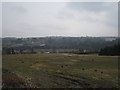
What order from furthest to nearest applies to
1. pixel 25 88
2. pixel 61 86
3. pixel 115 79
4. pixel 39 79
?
pixel 115 79
pixel 39 79
pixel 61 86
pixel 25 88

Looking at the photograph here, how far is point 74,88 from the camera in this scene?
24.8 meters

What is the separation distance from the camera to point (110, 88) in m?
25.8

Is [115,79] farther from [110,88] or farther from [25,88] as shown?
[25,88]

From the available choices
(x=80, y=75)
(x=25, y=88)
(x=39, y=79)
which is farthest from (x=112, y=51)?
(x=25, y=88)

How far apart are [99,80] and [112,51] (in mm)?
52212

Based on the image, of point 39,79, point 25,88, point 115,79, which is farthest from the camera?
point 115,79

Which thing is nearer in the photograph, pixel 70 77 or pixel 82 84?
pixel 82 84

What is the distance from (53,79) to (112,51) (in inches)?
2134

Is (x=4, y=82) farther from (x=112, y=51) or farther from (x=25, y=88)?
(x=112, y=51)

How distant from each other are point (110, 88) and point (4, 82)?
10.5 m

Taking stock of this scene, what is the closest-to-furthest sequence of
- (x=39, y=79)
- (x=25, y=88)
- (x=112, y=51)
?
(x=25, y=88) < (x=39, y=79) < (x=112, y=51)

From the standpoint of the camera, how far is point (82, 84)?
26.8 metres

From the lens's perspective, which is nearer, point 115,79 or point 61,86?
point 61,86

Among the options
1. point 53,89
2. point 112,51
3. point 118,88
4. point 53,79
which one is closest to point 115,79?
point 118,88
